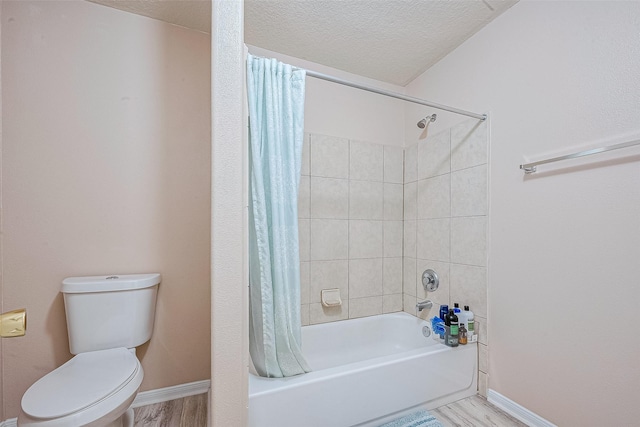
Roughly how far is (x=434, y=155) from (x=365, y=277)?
1.08 meters

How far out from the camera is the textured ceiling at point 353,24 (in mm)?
1560

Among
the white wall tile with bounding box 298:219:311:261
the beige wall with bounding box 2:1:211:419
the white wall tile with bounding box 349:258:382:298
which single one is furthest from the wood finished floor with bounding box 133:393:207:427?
the white wall tile with bounding box 349:258:382:298

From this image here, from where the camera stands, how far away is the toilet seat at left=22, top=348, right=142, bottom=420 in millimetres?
995

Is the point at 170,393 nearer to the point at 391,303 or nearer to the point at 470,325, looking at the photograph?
the point at 391,303

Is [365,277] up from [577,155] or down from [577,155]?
down

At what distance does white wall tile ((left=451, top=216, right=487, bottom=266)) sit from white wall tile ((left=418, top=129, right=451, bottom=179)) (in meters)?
0.40

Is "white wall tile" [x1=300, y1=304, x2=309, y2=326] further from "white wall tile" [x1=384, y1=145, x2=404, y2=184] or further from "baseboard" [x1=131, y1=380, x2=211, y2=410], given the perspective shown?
"white wall tile" [x1=384, y1=145, x2=404, y2=184]

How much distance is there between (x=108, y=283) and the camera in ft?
4.71

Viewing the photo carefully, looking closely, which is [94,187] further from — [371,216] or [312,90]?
[371,216]

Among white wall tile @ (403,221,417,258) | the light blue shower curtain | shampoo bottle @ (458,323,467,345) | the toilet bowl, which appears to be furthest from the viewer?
white wall tile @ (403,221,417,258)

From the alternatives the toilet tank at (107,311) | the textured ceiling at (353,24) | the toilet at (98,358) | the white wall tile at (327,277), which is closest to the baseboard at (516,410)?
the white wall tile at (327,277)

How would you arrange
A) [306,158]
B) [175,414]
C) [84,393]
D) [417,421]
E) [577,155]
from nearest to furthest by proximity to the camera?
[84,393], [577,155], [417,421], [175,414], [306,158]

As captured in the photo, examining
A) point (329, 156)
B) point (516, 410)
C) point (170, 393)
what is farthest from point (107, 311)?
point (516, 410)

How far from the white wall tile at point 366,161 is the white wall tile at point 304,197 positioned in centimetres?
37
